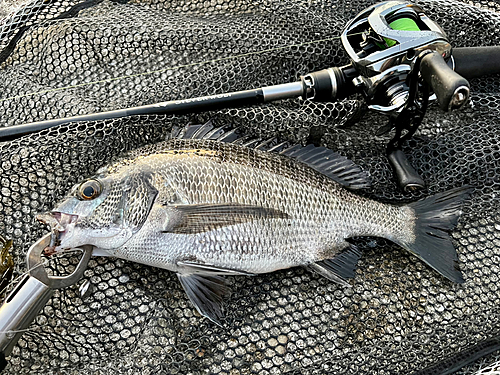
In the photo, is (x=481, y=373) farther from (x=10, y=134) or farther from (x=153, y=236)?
(x=10, y=134)

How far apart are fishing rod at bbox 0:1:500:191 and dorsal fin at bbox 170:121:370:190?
14cm

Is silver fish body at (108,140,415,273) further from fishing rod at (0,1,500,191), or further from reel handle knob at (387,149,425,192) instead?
fishing rod at (0,1,500,191)

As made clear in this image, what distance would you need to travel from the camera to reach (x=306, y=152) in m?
2.30

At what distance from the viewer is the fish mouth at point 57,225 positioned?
6.13ft

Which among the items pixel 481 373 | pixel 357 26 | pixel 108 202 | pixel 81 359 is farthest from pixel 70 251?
pixel 481 373

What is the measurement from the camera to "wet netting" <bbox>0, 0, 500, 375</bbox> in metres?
2.02

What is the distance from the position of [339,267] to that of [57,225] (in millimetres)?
1458

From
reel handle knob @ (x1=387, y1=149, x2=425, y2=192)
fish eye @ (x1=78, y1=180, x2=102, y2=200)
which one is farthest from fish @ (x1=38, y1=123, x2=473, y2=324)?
reel handle knob @ (x1=387, y1=149, x2=425, y2=192)

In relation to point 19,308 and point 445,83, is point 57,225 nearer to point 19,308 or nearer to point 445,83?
point 19,308

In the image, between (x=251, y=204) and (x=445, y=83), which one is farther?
(x=251, y=204)

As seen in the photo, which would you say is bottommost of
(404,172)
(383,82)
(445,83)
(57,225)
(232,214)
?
(404,172)

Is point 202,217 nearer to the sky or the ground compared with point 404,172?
nearer to the sky

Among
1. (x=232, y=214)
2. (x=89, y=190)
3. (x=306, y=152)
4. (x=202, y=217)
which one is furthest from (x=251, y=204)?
(x=89, y=190)

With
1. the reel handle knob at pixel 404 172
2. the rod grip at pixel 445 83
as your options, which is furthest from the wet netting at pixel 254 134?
the rod grip at pixel 445 83
